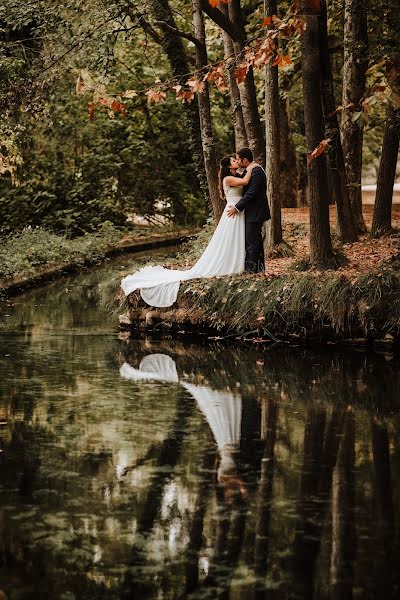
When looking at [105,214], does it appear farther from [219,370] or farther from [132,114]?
[219,370]

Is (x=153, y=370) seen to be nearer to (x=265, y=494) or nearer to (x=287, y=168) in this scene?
(x=265, y=494)

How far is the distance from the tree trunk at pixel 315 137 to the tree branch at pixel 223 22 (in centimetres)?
164

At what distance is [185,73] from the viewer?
75.3 feet

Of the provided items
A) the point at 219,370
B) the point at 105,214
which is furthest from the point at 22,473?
the point at 105,214

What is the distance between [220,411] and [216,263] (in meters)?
5.89

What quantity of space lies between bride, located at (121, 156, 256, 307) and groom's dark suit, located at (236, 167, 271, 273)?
3.8 inches

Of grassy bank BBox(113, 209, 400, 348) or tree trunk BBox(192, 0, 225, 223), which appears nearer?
grassy bank BBox(113, 209, 400, 348)

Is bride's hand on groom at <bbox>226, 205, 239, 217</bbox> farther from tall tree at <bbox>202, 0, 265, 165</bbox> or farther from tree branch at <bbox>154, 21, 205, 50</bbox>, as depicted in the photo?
tree branch at <bbox>154, 21, 205, 50</bbox>

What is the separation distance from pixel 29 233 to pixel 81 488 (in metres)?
19.6

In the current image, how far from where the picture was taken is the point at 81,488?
6277mm

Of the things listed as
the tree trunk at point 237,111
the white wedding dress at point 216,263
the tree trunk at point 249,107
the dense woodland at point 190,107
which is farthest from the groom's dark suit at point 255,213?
the tree trunk at point 237,111

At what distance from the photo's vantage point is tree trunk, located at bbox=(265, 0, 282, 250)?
592 inches

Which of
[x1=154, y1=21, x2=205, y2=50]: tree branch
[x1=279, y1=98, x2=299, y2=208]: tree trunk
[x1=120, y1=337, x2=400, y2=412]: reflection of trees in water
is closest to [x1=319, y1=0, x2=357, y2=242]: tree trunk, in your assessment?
[x1=154, y1=21, x2=205, y2=50]: tree branch

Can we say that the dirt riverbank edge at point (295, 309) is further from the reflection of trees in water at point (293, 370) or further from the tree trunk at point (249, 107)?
the tree trunk at point (249, 107)
